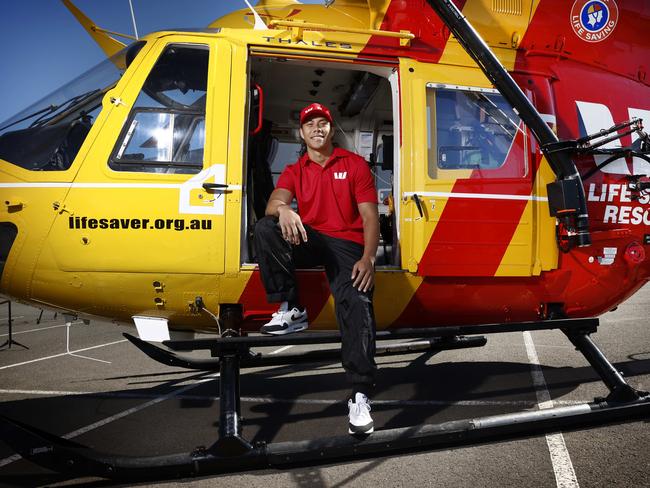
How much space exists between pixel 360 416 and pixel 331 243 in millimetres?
1015

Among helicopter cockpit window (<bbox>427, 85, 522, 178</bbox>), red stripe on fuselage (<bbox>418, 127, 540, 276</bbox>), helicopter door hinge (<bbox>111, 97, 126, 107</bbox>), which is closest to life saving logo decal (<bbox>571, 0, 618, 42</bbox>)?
helicopter cockpit window (<bbox>427, 85, 522, 178</bbox>)

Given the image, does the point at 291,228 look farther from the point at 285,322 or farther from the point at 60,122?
the point at 60,122

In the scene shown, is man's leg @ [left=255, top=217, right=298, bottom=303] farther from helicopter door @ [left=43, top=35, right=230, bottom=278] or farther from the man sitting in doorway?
helicopter door @ [left=43, top=35, right=230, bottom=278]

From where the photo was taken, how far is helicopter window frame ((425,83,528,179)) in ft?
10.5

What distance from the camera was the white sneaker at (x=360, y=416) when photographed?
7.91 feet

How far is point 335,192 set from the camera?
8.99 feet

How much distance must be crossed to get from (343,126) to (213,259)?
3.13 meters

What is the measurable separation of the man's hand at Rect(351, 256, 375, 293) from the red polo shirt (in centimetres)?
21

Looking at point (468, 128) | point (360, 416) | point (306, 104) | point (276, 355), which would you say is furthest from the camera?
point (306, 104)

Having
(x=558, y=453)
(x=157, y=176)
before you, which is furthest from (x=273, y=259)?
(x=558, y=453)

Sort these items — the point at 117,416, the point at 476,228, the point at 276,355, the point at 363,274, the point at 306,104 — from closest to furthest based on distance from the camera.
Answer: the point at 363,274, the point at 476,228, the point at 117,416, the point at 276,355, the point at 306,104

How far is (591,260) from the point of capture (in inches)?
130

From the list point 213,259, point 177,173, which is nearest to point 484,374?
point 213,259

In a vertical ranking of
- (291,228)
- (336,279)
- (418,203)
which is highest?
(418,203)
